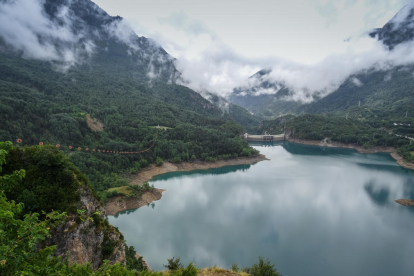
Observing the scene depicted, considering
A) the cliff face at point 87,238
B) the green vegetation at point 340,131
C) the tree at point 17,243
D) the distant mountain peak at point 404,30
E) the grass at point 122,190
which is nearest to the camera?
the tree at point 17,243

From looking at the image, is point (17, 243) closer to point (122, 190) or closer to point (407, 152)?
point (122, 190)

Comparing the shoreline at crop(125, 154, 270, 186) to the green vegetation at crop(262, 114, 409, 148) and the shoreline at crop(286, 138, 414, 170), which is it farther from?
the green vegetation at crop(262, 114, 409, 148)

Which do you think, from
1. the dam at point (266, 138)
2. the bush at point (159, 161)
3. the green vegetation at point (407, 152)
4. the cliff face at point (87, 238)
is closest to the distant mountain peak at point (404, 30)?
the dam at point (266, 138)

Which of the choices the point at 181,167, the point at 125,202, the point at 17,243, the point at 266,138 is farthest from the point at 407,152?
the point at 17,243

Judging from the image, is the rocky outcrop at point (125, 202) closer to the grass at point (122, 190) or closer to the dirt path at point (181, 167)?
the grass at point (122, 190)

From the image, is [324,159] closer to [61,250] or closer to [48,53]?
[61,250]

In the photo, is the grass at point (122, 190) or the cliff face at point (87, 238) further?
the grass at point (122, 190)

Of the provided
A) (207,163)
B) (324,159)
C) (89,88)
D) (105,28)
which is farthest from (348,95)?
(105,28)
